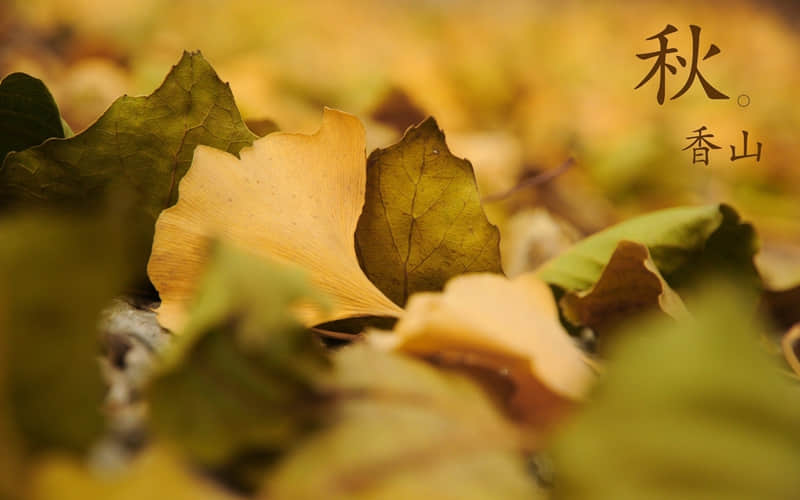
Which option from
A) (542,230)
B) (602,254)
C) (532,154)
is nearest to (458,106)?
(532,154)

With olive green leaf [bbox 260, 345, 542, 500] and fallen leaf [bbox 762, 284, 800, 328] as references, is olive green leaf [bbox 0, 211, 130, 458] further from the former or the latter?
fallen leaf [bbox 762, 284, 800, 328]

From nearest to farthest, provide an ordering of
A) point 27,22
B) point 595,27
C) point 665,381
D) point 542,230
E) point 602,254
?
point 665,381 → point 602,254 → point 542,230 → point 27,22 → point 595,27

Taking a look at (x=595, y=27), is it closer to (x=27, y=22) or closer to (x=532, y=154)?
(x=532, y=154)

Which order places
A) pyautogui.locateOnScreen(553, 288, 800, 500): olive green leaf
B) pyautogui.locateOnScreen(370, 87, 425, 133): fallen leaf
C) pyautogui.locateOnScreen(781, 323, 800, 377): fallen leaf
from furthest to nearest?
pyautogui.locateOnScreen(370, 87, 425, 133): fallen leaf < pyautogui.locateOnScreen(781, 323, 800, 377): fallen leaf < pyautogui.locateOnScreen(553, 288, 800, 500): olive green leaf

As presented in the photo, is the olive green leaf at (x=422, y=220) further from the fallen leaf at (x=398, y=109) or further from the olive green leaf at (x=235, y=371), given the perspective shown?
the fallen leaf at (x=398, y=109)

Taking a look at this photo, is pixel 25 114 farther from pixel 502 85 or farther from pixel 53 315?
pixel 502 85

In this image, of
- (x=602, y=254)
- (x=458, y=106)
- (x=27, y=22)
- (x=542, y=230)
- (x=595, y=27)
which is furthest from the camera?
(x=595, y=27)

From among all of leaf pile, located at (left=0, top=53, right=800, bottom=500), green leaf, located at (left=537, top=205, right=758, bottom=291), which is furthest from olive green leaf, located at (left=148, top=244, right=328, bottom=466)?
green leaf, located at (left=537, top=205, right=758, bottom=291)

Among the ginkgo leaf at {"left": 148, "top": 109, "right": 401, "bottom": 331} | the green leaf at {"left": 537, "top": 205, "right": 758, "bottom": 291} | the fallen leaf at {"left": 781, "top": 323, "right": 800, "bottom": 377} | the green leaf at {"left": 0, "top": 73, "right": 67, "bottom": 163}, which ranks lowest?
the fallen leaf at {"left": 781, "top": 323, "right": 800, "bottom": 377}
